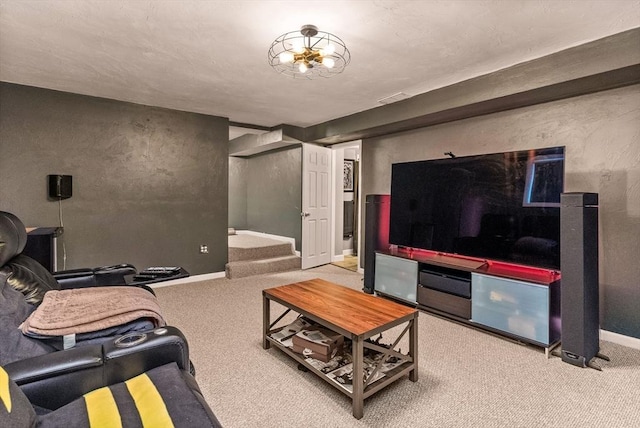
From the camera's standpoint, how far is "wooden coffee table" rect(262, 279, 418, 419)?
72.0 inches

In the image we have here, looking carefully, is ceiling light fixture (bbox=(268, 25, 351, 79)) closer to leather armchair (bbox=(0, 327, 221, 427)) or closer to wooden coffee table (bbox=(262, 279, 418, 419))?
wooden coffee table (bbox=(262, 279, 418, 419))

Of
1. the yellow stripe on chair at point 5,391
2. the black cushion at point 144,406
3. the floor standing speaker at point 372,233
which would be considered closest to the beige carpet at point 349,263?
the floor standing speaker at point 372,233

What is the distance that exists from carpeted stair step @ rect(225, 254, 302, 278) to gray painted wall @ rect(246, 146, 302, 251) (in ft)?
1.10

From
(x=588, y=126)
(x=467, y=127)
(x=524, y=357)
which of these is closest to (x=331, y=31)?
(x=467, y=127)

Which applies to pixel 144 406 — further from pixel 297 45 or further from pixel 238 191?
pixel 238 191

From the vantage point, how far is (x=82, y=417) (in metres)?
1.09

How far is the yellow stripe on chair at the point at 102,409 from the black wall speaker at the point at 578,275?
279 centimetres

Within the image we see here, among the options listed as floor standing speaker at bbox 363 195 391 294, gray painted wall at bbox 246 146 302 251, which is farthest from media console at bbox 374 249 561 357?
gray painted wall at bbox 246 146 302 251

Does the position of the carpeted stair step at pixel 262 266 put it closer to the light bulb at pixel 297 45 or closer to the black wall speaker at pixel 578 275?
the light bulb at pixel 297 45

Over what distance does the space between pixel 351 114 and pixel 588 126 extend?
2.65m

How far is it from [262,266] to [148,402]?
401cm

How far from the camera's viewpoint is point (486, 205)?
3.10 metres

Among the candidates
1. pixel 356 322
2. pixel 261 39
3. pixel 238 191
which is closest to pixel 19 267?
pixel 356 322

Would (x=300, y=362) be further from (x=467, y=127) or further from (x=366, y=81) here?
(x=467, y=127)
